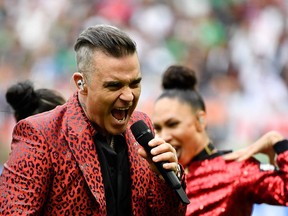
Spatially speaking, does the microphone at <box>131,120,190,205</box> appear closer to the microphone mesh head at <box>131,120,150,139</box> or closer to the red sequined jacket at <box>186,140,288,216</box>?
the microphone mesh head at <box>131,120,150,139</box>

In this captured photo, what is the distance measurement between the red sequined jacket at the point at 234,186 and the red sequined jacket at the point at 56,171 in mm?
1067

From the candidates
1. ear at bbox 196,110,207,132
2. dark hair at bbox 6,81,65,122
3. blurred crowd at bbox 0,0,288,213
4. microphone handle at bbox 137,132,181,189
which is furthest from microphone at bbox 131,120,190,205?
blurred crowd at bbox 0,0,288,213

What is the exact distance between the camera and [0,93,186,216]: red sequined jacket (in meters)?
2.18

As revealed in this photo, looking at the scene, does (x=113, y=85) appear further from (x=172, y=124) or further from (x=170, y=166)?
(x=172, y=124)

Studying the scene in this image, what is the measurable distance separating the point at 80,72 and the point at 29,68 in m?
5.33

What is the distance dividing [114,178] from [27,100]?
104 cm

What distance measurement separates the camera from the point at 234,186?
3.42m

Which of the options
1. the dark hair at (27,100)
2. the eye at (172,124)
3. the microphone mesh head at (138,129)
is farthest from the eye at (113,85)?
the eye at (172,124)

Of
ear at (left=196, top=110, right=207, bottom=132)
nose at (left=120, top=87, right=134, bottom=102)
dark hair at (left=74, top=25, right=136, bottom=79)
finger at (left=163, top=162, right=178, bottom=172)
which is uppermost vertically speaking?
dark hair at (left=74, top=25, right=136, bottom=79)

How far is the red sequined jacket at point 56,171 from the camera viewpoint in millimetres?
2180

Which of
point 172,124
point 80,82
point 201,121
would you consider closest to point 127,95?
point 80,82

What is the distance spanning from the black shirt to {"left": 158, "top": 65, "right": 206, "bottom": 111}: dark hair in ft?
4.72

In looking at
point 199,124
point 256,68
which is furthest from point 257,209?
point 256,68

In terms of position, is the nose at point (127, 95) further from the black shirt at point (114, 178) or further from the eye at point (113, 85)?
the black shirt at point (114, 178)
